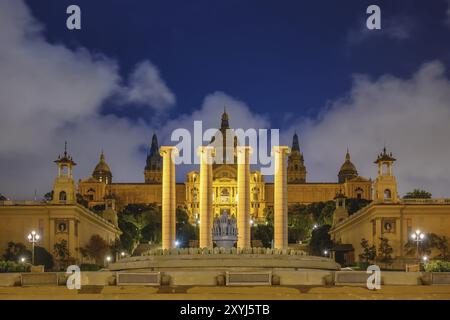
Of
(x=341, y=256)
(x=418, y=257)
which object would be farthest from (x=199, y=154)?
(x=341, y=256)

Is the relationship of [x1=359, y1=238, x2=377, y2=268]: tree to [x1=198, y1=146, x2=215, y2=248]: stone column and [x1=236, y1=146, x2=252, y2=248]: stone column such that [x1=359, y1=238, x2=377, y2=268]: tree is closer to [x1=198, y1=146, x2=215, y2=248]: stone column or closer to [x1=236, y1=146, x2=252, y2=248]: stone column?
[x1=236, y1=146, x2=252, y2=248]: stone column

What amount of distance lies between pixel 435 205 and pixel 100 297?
9778 centimetres

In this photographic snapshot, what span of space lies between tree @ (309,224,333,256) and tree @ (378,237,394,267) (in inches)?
1024

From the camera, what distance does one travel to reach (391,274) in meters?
46.3

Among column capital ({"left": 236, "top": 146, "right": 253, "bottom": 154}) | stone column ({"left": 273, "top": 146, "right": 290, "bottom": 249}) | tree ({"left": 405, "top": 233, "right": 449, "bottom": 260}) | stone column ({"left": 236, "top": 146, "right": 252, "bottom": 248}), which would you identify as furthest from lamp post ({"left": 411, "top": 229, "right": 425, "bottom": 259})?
column capital ({"left": 236, "top": 146, "right": 253, "bottom": 154})

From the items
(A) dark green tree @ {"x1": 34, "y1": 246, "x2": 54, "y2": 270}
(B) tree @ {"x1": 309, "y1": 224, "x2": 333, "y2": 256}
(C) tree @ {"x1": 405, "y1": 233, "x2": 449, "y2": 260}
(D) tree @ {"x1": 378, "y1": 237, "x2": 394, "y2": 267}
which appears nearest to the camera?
(A) dark green tree @ {"x1": 34, "y1": 246, "x2": 54, "y2": 270}

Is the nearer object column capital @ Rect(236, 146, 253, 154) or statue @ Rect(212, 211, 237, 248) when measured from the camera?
statue @ Rect(212, 211, 237, 248)

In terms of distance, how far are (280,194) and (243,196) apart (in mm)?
4051

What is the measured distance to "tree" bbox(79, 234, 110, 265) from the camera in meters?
141

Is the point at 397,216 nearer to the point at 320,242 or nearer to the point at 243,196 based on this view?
the point at 320,242

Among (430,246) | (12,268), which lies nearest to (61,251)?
(12,268)

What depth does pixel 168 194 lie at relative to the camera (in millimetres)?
93000
